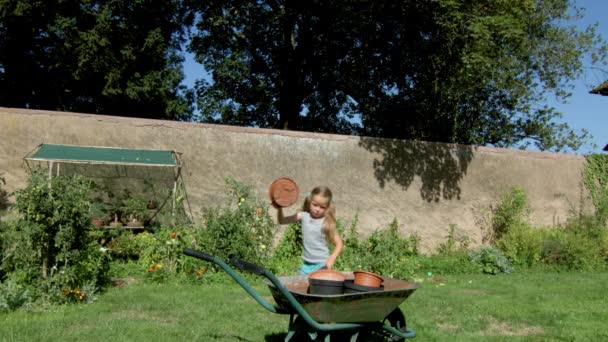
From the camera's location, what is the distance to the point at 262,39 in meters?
17.0

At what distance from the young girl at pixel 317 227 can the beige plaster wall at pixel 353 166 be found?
14.0 feet

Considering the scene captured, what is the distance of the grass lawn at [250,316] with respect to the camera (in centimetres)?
486

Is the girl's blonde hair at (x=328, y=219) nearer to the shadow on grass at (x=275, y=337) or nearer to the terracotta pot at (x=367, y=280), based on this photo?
the terracotta pot at (x=367, y=280)

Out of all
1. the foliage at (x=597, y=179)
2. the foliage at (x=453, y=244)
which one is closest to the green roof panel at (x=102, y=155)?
the foliage at (x=453, y=244)

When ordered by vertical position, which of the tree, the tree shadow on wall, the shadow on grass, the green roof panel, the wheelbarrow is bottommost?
the shadow on grass

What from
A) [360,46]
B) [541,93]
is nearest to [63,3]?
[360,46]

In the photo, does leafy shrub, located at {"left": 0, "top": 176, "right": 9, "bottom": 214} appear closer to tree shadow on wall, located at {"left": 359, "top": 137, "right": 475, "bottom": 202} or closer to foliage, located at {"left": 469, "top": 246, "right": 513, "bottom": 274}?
tree shadow on wall, located at {"left": 359, "top": 137, "right": 475, "bottom": 202}

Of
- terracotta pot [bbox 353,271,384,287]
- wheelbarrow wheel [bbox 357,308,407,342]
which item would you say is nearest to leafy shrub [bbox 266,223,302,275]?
wheelbarrow wheel [bbox 357,308,407,342]

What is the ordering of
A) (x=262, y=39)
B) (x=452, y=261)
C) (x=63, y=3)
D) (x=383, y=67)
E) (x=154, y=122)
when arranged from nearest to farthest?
(x=154, y=122), (x=452, y=261), (x=383, y=67), (x=63, y=3), (x=262, y=39)

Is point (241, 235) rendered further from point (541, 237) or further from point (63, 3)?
point (63, 3)

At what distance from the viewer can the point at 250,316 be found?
5586mm

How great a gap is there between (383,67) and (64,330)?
11.0 meters

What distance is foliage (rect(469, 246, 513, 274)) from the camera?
946 centimetres

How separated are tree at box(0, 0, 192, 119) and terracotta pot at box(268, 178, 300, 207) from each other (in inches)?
473
